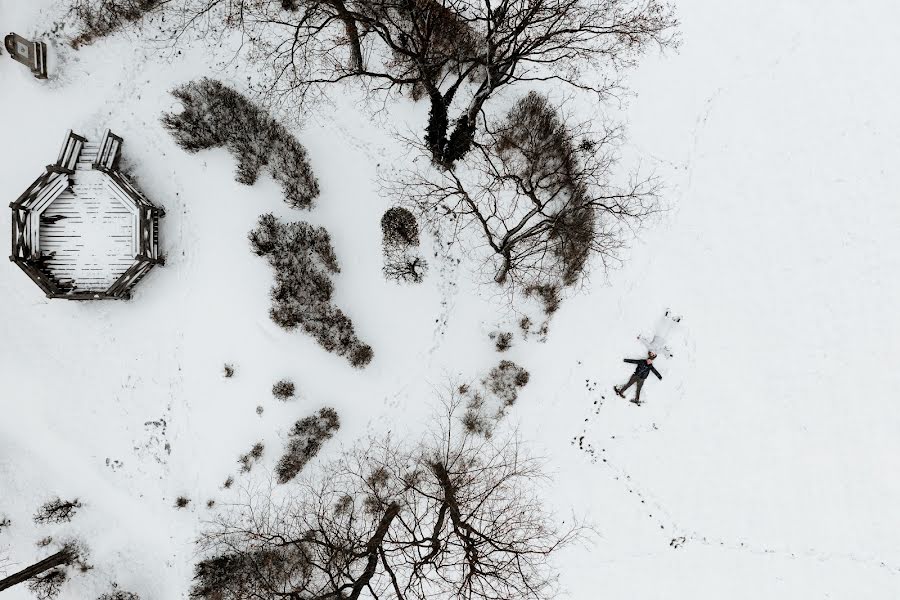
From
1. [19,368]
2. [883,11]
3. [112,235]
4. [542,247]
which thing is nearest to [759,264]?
[542,247]

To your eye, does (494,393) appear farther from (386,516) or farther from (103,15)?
(103,15)

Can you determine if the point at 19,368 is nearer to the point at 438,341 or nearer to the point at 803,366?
the point at 438,341

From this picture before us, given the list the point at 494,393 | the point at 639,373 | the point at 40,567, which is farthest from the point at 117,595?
the point at 639,373

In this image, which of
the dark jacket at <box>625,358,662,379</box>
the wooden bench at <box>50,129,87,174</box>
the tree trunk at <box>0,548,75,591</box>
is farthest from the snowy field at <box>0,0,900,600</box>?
the wooden bench at <box>50,129,87,174</box>

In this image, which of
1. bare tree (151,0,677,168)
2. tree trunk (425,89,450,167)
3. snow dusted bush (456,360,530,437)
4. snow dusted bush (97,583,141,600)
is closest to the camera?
bare tree (151,0,677,168)

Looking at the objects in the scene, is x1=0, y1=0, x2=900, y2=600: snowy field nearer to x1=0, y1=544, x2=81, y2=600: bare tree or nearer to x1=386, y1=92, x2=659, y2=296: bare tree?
x1=0, y1=544, x2=81, y2=600: bare tree

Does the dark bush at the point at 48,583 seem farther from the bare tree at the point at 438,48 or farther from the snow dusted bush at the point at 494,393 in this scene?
the bare tree at the point at 438,48
